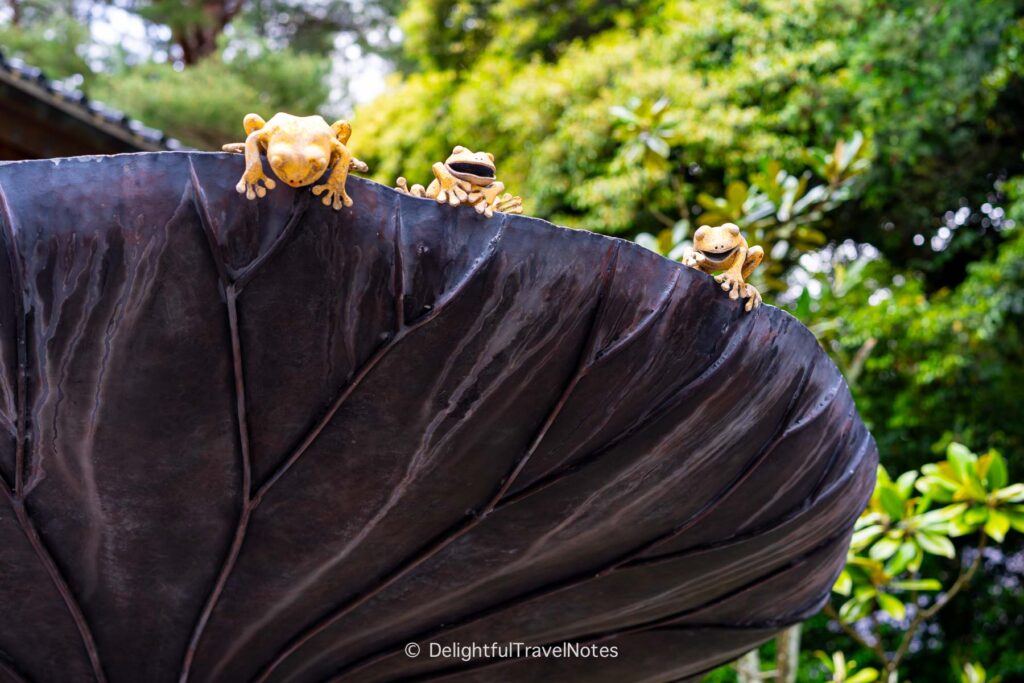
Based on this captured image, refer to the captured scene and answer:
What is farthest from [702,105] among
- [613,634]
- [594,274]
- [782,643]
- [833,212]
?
[594,274]

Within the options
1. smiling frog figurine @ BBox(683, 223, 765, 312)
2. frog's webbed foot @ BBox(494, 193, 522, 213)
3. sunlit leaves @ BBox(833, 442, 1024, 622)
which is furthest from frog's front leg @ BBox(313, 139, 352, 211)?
sunlit leaves @ BBox(833, 442, 1024, 622)

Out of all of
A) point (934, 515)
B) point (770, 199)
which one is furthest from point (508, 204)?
point (770, 199)

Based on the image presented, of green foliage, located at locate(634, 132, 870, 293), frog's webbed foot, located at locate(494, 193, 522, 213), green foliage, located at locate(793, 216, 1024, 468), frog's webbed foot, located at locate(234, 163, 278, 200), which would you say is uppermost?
frog's webbed foot, located at locate(234, 163, 278, 200)

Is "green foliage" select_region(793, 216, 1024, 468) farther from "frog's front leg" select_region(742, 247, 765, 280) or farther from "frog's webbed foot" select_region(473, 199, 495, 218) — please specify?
"frog's webbed foot" select_region(473, 199, 495, 218)

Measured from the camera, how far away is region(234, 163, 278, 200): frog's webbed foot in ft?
6.11

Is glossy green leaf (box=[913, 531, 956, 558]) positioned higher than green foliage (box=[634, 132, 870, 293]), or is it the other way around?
green foliage (box=[634, 132, 870, 293])

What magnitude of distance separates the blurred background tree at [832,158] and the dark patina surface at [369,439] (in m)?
3.13

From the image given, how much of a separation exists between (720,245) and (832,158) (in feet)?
13.4

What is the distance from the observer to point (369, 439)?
223cm

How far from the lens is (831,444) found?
2.54m

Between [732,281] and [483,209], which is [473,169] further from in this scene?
[732,281]

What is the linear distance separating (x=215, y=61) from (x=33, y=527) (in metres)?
16.5

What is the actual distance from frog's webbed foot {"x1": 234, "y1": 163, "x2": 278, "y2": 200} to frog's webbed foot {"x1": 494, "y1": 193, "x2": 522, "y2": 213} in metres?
0.48

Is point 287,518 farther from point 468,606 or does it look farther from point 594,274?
point 594,274
